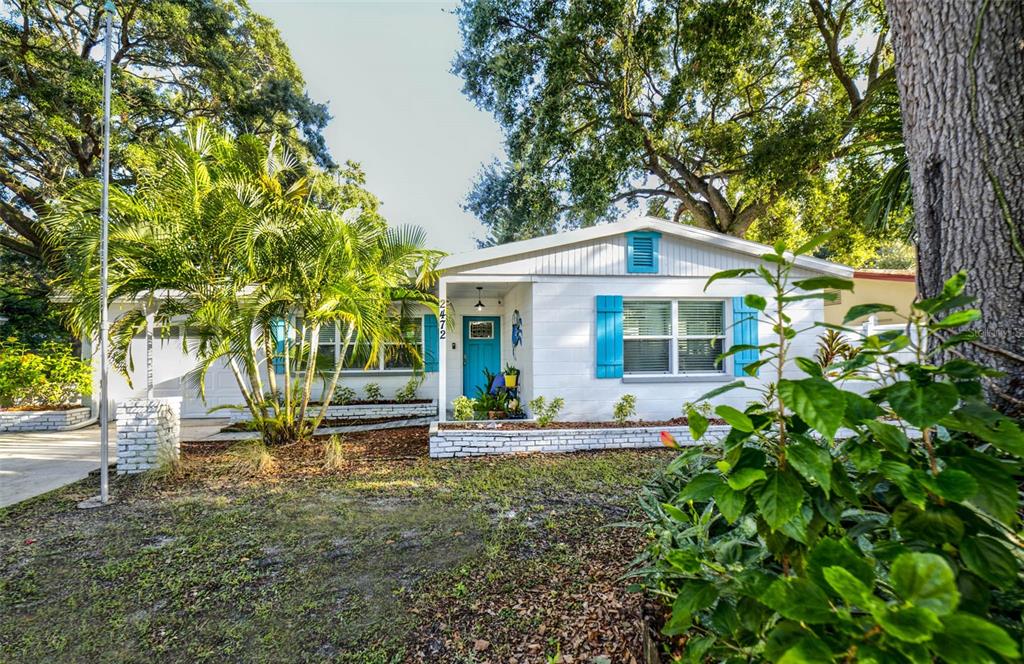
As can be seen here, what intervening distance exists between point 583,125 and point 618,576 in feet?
32.9

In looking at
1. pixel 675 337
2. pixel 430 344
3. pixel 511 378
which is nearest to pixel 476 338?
pixel 430 344

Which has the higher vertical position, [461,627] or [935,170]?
[935,170]

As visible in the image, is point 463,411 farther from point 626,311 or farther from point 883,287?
point 883,287

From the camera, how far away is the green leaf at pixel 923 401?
2.40 ft

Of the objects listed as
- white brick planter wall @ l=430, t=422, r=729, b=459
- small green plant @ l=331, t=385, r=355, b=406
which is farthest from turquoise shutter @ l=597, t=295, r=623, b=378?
small green plant @ l=331, t=385, r=355, b=406

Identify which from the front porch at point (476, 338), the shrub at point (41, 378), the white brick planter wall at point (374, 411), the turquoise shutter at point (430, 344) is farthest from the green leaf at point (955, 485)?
the shrub at point (41, 378)

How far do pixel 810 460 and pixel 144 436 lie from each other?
6.75 metres

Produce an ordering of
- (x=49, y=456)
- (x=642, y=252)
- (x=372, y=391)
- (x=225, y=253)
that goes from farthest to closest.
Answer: (x=372, y=391) → (x=642, y=252) → (x=49, y=456) → (x=225, y=253)

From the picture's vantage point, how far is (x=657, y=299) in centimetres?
704

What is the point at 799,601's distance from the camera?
657 millimetres

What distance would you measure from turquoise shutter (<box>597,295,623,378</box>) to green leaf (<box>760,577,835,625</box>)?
6130 mm

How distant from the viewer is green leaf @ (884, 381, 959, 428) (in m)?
0.73

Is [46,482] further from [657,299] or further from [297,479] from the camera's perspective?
[657,299]

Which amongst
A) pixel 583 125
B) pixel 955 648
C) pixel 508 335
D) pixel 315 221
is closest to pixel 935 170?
pixel 955 648
